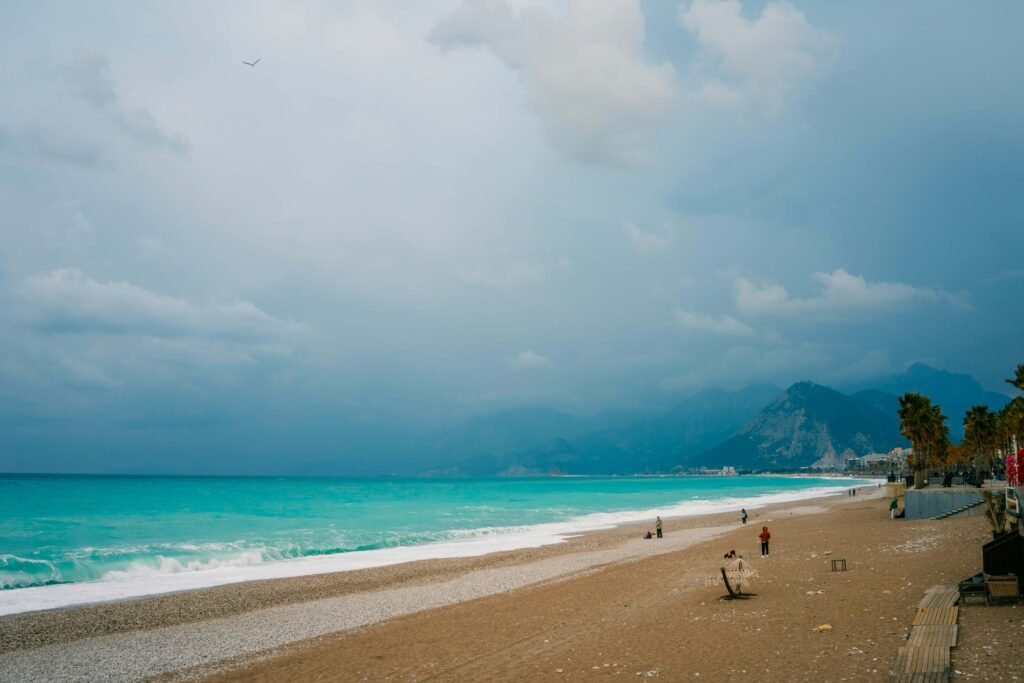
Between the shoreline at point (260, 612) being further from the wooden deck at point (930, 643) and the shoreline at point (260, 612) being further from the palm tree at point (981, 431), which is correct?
the palm tree at point (981, 431)

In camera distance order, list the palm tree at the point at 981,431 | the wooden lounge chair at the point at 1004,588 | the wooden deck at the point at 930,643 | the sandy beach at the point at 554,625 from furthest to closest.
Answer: the palm tree at the point at 981,431 → the wooden lounge chair at the point at 1004,588 → the sandy beach at the point at 554,625 → the wooden deck at the point at 930,643

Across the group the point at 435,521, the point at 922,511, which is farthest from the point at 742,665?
the point at 435,521

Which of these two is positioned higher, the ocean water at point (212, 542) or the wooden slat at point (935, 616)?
the wooden slat at point (935, 616)

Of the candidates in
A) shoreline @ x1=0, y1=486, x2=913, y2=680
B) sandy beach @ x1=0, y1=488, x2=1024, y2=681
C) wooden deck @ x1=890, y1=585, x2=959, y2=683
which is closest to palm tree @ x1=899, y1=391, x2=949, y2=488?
sandy beach @ x1=0, y1=488, x2=1024, y2=681

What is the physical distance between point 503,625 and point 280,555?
28.4m

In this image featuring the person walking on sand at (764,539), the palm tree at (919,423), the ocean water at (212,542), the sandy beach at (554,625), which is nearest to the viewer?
the sandy beach at (554,625)

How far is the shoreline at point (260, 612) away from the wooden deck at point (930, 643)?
39.8 ft

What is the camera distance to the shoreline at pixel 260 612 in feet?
52.4

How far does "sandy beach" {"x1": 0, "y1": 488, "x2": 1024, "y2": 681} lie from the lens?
11.6 meters

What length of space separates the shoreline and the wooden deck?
12.1m

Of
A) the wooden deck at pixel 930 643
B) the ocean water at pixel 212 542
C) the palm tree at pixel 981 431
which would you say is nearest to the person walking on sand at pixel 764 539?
the wooden deck at pixel 930 643

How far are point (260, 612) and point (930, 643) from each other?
1779 cm

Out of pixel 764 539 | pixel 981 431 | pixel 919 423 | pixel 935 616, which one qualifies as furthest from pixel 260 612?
pixel 981 431

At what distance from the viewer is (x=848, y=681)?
964 cm
